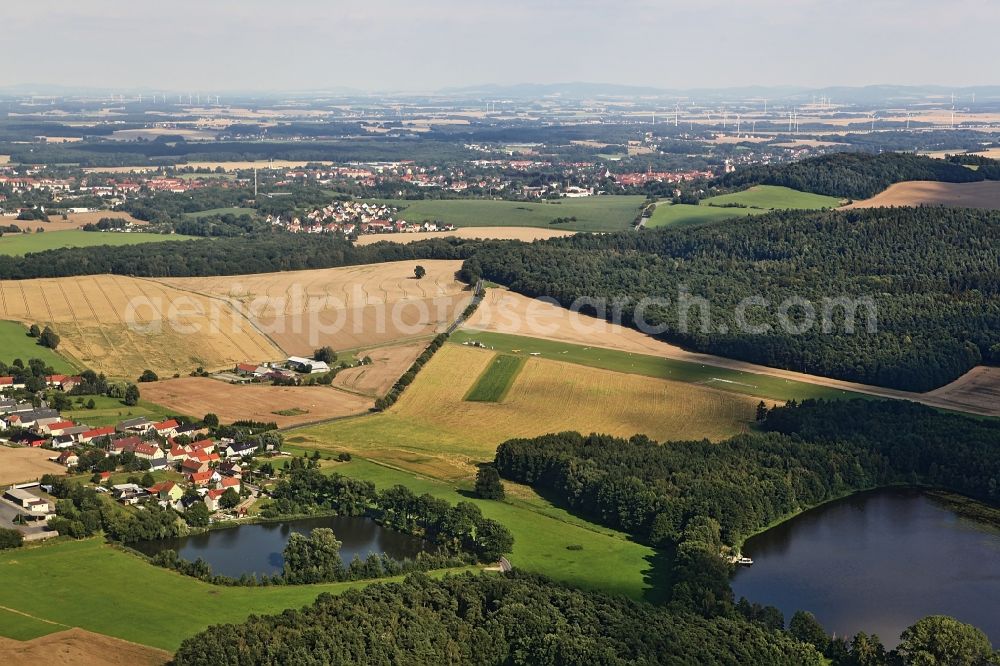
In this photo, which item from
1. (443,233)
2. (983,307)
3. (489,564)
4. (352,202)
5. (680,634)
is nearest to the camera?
(680,634)

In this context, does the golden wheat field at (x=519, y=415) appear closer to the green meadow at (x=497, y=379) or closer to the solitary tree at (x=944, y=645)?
the green meadow at (x=497, y=379)

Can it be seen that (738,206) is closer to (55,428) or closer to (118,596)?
(55,428)

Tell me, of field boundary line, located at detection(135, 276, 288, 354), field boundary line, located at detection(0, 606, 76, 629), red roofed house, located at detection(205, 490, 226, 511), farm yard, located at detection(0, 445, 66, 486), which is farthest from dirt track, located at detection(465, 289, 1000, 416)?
field boundary line, located at detection(0, 606, 76, 629)

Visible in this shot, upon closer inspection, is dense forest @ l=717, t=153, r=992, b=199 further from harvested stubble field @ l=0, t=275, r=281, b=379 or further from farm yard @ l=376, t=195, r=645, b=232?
harvested stubble field @ l=0, t=275, r=281, b=379

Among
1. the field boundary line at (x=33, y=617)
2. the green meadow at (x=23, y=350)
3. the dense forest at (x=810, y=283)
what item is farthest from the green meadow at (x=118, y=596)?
the dense forest at (x=810, y=283)

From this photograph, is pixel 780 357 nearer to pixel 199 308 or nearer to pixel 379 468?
pixel 379 468

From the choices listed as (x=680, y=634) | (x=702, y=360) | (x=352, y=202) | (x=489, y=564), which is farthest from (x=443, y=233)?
(x=680, y=634)
